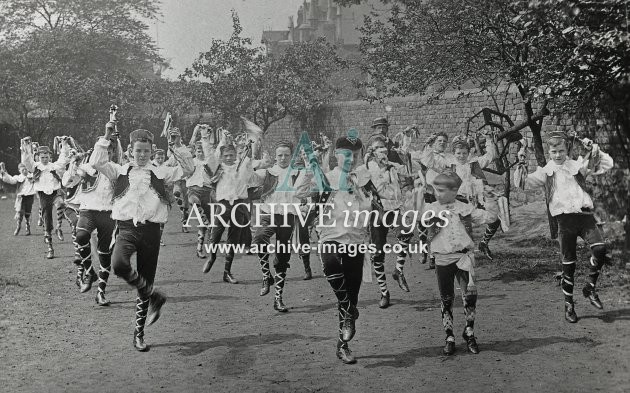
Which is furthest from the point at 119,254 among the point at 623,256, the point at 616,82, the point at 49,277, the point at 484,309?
the point at 623,256

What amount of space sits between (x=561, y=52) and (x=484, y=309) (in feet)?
10.5

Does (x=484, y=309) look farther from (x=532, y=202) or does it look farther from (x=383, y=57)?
(x=532, y=202)

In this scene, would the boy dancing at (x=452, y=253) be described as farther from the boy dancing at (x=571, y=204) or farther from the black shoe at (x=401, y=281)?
the black shoe at (x=401, y=281)

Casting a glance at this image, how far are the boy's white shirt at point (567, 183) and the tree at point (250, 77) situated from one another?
43.0ft

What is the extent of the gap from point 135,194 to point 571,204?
4458 millimetres

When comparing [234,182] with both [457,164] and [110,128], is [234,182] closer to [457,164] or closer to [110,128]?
[457,164]

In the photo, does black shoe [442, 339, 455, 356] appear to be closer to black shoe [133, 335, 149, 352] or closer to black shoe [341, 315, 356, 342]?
black shoe [341, 315, 356, 342]

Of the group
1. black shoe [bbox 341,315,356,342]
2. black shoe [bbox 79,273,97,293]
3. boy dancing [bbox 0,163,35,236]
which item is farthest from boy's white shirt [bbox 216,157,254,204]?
boy dancing [bbox 0,163,35,236]

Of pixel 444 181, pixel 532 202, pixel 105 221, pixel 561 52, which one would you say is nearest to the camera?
pixel 444 181

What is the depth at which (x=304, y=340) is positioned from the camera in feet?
23.8

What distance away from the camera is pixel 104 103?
2181 cm

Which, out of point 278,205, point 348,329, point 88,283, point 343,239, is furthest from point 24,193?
point 348,329

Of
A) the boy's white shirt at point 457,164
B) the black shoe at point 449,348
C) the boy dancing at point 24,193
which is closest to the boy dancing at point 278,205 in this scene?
the boy's white shirt at point 457,164

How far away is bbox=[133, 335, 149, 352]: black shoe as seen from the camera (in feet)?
22.8
